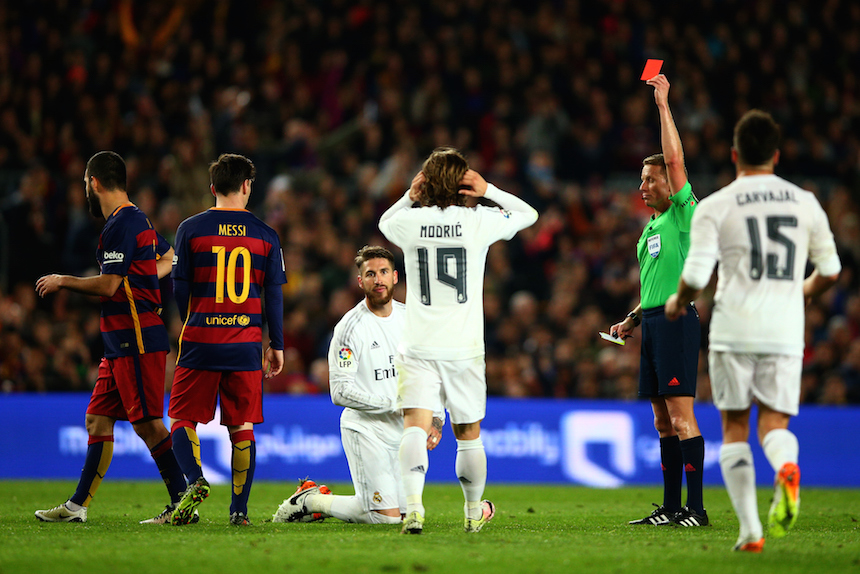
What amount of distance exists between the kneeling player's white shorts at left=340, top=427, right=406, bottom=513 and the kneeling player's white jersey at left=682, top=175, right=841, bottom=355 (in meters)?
2.75

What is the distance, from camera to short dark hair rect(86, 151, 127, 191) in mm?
7051

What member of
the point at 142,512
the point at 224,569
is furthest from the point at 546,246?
the point at 224,569

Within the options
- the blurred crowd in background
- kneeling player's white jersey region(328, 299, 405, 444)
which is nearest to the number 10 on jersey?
kneeling player's white jersey region(328, 299, 405, 444)

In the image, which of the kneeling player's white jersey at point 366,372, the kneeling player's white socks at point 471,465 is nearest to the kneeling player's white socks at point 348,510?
the kneeling player's white jersey at point 366,372

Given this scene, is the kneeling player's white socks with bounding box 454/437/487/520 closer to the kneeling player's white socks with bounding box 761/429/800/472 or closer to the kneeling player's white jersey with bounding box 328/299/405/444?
the kneeling player's white jersey with bounding box 328/299/405/444

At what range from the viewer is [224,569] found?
468 cm

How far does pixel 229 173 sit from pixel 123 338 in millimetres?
1418

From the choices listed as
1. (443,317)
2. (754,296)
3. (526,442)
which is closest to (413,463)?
(443,317)

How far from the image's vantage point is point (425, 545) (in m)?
5.55

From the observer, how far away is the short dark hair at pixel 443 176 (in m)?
6.11

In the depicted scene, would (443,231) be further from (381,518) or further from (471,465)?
(381,518)

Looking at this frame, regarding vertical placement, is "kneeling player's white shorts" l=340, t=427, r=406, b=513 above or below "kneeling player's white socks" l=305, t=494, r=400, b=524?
above

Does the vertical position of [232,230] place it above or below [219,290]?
above

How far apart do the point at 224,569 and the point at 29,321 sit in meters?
9.30
